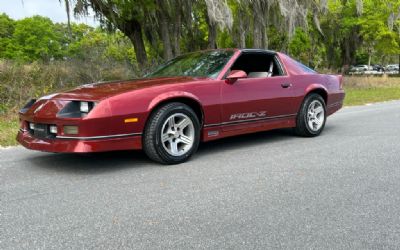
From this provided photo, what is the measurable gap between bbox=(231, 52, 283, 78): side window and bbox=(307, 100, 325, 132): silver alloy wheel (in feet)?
2.82

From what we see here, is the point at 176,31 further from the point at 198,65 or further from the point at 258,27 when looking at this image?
the point at 198,65

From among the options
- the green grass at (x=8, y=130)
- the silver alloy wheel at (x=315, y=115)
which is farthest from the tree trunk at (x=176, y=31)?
the silver alloy wheel at (x=315, y=115)

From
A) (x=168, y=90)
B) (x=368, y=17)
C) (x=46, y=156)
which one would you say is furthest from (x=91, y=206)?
(x=368, y=17)

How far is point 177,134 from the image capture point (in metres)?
5.10

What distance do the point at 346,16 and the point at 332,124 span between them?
31515 mm

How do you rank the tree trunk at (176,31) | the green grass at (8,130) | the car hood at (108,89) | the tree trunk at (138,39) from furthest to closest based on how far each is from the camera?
the tree trunk at (138,39)
the tree trunk at (176,31)
the green grass at (8,130)
the car hood at (108,89)

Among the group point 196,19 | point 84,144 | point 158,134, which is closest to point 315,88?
point 158,134

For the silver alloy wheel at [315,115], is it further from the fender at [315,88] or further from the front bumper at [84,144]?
the front bumper at [84,144]

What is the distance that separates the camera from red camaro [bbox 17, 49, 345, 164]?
455 centimetres

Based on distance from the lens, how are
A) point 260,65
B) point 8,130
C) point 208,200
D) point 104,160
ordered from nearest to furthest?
1. point 208,200
2. point 104,160
3. point 260,65
4. point 8,130

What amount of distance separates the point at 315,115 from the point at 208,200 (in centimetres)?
380

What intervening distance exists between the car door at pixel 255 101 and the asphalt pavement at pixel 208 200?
1.54ft

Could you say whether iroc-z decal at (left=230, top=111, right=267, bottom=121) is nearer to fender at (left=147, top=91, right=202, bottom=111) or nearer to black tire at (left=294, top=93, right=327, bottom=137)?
fender at (left=147, top=91, right=202, bottom=111)

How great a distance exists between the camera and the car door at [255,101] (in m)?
5.57
